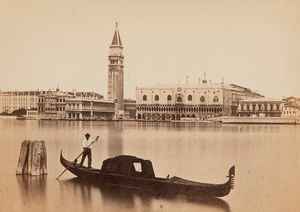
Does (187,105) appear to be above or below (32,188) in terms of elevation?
above

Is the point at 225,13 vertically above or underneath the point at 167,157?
above

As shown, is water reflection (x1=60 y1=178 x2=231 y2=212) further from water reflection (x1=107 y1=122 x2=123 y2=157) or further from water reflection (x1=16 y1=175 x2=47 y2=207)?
water reflection (x1=107 y1=122 x2=123 y2=157)

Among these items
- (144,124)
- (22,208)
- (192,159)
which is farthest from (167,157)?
(144,124)

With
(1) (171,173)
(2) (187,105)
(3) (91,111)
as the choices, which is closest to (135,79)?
(1) (171,173)

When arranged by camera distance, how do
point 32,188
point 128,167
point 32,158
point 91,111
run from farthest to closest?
point 91,111 < point 32,158 < point 32,188 < point 128,167

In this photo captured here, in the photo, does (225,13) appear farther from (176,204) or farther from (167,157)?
(167,157)

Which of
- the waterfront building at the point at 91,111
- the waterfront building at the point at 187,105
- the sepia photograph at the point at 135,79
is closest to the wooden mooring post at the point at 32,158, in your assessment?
the sepia photograph at the point at 135,79

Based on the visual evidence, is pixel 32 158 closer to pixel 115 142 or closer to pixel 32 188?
pixel 32 188
